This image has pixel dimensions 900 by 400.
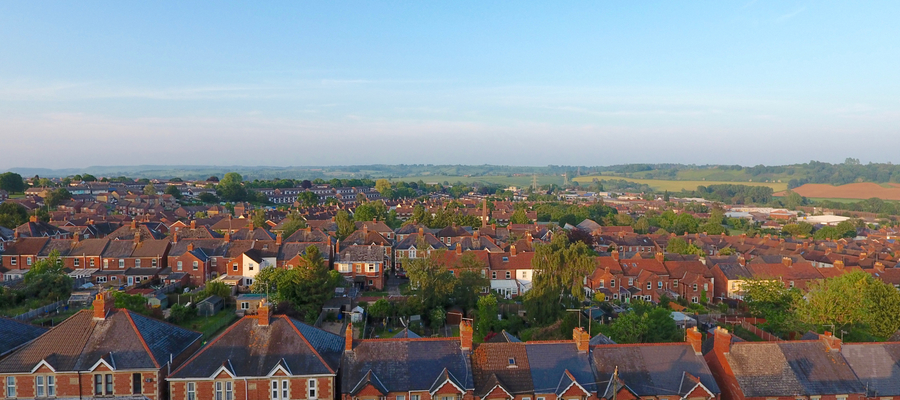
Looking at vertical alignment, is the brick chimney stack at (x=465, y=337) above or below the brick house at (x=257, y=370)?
above

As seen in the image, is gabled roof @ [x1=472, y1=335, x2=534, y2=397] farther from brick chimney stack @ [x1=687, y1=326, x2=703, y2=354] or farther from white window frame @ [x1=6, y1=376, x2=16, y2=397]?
white window frame @ [x1=6, y1=376, x2=16, y2=397]

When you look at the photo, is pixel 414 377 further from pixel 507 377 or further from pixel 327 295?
pixel 327 295

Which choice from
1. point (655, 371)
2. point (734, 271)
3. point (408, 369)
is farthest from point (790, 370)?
point (734, 271)

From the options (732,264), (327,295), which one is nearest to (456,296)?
(327,295)

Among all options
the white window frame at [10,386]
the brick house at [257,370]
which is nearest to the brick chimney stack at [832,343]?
the brick house at [257,370]

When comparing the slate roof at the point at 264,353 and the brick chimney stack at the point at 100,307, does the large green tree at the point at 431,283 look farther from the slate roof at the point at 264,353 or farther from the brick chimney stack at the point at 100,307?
the brick chimney stack at the point at 100,307

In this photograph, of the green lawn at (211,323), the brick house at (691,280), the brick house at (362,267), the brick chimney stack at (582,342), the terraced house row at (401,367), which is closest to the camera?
the terraced house row at (401,367)

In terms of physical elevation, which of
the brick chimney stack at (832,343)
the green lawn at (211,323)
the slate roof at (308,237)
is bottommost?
the green lawn at (211,323)
